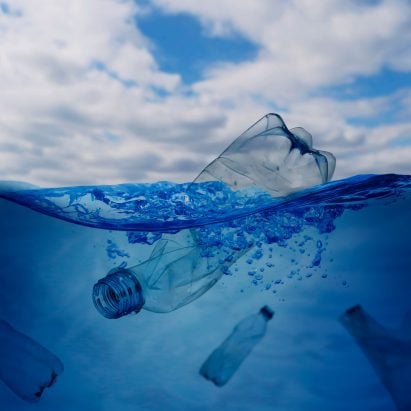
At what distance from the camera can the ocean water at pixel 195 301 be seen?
435 cm

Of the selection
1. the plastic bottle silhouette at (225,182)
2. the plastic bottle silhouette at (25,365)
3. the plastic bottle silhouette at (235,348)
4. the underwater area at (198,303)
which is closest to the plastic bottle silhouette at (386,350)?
the underwater area at (198,303)

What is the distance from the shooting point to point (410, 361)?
466 centimetres

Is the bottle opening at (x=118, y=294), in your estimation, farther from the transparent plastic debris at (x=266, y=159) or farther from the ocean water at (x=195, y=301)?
the transparent plastic debris at (x=266, y=159)

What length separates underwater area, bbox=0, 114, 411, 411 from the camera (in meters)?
4.34

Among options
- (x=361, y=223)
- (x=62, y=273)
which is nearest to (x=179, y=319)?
(x=62, y=273)

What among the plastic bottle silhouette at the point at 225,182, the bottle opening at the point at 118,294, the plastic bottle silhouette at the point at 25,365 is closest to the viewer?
the bottle opening at the point at 118,294

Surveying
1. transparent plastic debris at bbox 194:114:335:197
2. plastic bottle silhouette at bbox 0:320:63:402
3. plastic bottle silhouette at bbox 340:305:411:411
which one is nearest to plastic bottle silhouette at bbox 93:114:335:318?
transparent plastic debris at bbox 194:114:335:197

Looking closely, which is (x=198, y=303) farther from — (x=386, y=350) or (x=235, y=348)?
(x=386, y=350)

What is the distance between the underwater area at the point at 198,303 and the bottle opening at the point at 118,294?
0.07 ft

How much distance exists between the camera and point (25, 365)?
4.54 metres

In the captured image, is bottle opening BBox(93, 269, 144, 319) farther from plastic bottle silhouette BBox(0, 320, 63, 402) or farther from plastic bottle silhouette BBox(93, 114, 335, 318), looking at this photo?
plastic bottle silhouette BBox(0, 320, 63, 402)

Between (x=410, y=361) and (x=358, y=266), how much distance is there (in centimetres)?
95

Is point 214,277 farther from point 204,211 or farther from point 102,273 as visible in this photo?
point 102,273

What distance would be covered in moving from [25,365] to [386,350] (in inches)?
121
